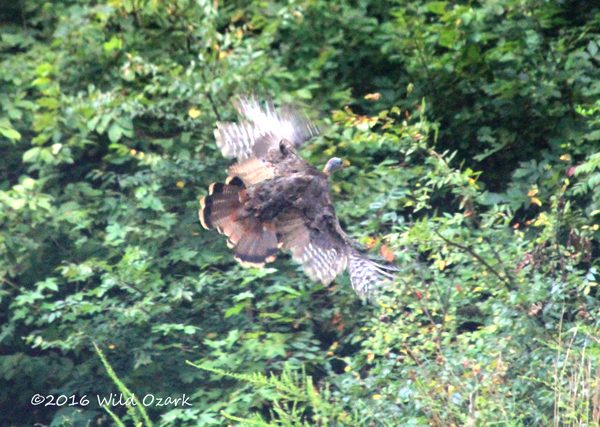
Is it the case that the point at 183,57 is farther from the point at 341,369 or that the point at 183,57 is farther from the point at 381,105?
the point at 341,369

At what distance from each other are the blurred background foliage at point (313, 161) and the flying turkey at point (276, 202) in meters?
0.16

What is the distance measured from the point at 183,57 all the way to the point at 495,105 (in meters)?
1.99

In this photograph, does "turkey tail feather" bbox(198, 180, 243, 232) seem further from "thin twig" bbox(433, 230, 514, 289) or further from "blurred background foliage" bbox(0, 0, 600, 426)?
"thin twig" bbox(433, 230, 514, 289)

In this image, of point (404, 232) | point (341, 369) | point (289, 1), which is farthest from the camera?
point (289, 1)

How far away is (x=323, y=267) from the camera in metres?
6.15

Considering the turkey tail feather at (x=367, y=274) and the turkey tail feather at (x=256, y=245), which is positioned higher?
the turkey tail feather at (x=256, y=245)

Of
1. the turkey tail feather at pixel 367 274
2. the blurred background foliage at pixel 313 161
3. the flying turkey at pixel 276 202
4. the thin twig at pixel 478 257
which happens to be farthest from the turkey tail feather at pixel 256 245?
the thin twig at pixel 478 257

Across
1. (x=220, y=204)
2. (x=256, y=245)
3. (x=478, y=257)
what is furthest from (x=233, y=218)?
(x=478, y=257)

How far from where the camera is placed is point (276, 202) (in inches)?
251

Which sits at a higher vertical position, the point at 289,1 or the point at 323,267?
the point at 289,1

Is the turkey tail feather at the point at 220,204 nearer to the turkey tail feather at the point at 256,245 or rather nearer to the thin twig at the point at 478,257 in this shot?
the turkey tail feather at the point at 256,245

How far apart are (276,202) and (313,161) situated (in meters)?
0.55

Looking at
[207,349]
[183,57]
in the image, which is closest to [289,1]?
[183,57]

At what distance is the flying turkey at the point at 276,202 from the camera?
620cm
